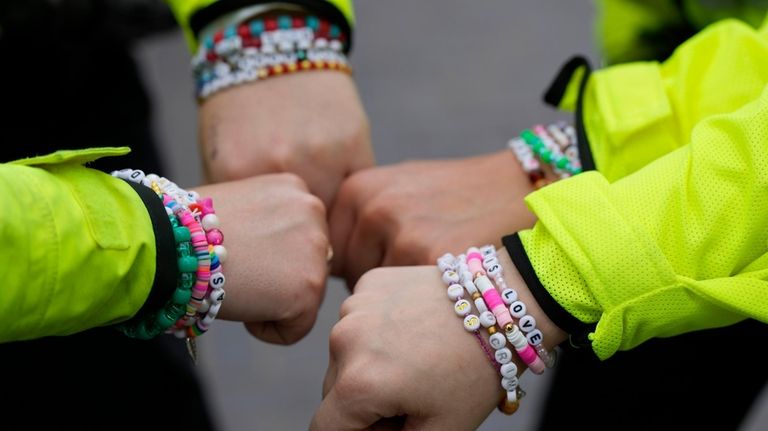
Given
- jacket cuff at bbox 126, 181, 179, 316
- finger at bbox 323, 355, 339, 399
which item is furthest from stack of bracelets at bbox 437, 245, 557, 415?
jacket cuff at bbox 126, 181, 179, 316

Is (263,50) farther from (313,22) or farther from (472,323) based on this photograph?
(472,323)

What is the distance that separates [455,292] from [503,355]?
0.20 feet

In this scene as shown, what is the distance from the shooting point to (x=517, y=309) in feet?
2.29

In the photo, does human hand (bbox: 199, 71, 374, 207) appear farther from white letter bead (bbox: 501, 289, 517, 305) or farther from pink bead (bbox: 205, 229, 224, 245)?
white letter bead (bbox: 501, 289, 517, 305)

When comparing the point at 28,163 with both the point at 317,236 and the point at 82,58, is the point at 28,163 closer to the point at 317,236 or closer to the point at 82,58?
the point at 317,236

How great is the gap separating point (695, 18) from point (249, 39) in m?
0.48

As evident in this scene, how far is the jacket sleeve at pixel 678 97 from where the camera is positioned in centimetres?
81

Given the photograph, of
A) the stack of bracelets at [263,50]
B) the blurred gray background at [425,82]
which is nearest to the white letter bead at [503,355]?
the stack of bracelets at [263,50]

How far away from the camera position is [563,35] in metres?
1.97

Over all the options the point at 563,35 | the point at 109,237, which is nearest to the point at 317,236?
the point at 109,237

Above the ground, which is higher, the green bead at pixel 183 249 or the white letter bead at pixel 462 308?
the green bead at pixel 183 249

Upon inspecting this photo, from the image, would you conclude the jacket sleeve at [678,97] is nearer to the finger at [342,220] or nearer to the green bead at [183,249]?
the finger at [342,220]

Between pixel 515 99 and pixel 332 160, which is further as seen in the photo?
pixel 515 99

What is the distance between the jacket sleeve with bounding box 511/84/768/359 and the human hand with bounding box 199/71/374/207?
0.93 ft
